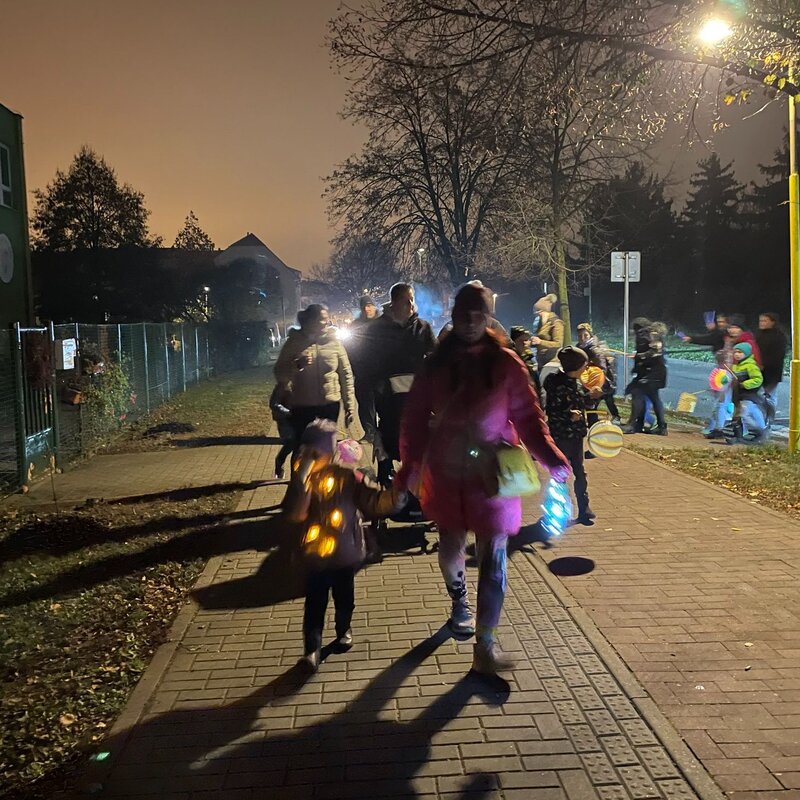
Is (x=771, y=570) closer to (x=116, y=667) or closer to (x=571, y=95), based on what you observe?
(x=116, y=667)

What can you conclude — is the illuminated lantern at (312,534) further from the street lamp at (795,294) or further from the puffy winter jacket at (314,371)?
the street lamp at (795,294)

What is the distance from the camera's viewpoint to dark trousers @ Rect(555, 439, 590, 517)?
242 inches

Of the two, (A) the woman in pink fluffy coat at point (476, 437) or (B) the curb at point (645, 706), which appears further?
(A) the woman in pink fluffy coat at point (476, 437)

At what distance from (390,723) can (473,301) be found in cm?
201

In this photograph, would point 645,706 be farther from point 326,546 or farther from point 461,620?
point 326,546

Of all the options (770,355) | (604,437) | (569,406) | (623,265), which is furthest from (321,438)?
(623,265)

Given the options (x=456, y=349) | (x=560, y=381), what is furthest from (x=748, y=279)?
(x=456, y=349)

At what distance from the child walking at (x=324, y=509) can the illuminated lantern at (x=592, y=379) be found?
3.88 meters

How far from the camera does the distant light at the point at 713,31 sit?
758 centimetres

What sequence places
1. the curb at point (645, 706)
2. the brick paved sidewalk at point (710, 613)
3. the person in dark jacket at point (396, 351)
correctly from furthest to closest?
the person in dark jacket at point (396, 351) → the brick paved sidewalk at point (710, 613) → the curb at point (645, 706)

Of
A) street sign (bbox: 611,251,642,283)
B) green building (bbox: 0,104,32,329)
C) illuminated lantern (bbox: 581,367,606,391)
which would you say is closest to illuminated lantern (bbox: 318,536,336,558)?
illuminated lantern (bbox: 581,367,606,391)

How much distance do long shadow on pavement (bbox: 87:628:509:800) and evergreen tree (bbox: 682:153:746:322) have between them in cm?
4229

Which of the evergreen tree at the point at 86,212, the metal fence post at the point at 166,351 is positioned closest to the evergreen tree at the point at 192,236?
the evergreen tree at the point at 86,212

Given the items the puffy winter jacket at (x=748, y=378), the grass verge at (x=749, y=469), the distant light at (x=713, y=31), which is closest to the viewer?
the grass verge at (x=749, y=469)
